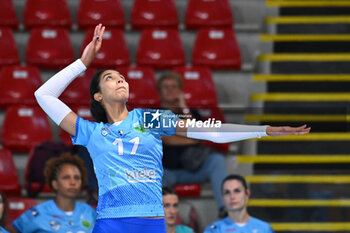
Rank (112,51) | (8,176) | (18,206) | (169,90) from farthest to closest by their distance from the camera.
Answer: (112,51), (8,176), (169,90), (18,206)

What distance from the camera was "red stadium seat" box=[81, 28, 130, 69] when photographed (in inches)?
261

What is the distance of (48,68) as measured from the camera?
6762 mm

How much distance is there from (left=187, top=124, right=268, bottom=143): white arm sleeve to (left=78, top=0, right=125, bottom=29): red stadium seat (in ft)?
12.4

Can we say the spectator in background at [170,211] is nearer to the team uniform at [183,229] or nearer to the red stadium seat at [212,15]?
the team uniform at [183,229]

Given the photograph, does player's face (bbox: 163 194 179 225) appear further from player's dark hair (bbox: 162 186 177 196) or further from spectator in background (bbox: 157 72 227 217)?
spectator in background (bbox: 157 72 227 217)

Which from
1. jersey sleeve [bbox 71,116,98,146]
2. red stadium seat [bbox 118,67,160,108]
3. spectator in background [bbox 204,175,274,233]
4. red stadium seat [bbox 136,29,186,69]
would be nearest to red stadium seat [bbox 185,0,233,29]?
red stadium seat [bbox 136,29,186,69]

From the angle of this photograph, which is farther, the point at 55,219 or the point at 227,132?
the point at 55,219

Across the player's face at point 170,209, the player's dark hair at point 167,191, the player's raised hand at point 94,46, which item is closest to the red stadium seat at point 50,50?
the player's dark hair at point 167,191

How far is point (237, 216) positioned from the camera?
4730 mm

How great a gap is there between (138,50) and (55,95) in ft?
11.4

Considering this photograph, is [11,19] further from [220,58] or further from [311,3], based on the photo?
[311,3]

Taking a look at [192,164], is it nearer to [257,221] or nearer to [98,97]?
[257,221]

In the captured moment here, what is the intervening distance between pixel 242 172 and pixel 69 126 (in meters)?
1.71

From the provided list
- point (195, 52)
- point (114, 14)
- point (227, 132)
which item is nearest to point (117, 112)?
point (227, 132)
